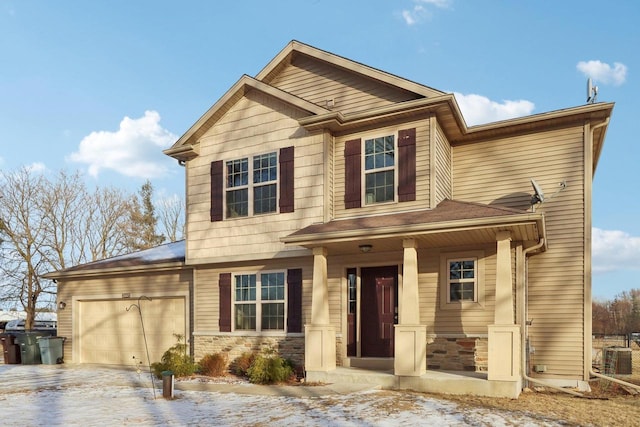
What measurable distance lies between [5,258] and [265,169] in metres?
22.6

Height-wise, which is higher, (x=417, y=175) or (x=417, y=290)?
(x=417, y=175)

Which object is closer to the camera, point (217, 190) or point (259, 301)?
point (259, 301)

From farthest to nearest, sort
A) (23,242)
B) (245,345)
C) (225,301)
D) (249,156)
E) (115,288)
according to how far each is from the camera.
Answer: (23,242) < (115,288) < (225,301) < (249,156) < (245,345)

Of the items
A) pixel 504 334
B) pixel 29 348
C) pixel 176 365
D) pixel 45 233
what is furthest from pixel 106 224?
pixel 504 334

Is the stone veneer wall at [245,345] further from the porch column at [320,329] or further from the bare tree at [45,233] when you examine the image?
the bare tree at [45,233]

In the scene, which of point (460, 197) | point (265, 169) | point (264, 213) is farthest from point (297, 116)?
point (460, 197)

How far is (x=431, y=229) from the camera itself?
30.0ft

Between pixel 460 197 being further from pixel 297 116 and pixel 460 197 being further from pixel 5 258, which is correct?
pixel 5 258

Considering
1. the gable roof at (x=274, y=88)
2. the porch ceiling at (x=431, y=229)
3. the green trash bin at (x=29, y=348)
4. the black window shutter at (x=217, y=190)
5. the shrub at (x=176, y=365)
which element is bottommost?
the green trash bin at (x=29, y=348)

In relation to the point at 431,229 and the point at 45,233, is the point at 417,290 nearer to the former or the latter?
the point at 431,229

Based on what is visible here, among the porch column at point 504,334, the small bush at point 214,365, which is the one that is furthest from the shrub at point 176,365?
the porch column at point 504,334

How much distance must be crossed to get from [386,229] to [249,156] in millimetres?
4279

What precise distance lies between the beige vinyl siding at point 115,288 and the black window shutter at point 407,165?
6121mm

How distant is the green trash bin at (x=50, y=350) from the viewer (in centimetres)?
1514
